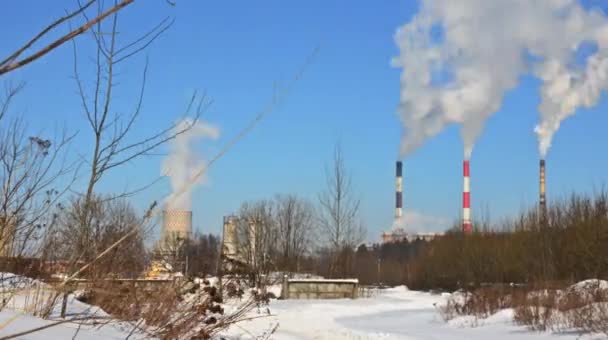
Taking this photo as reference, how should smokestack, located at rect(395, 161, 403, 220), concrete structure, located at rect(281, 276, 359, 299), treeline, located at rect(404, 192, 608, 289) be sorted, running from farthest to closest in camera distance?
smokestack, located at rect(395, 161, 403, 220), concrete structure, located at rect(281, 276, 359, 299), treeline, located at rect(404, 192, 608, 289)

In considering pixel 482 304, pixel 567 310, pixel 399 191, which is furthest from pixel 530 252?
pixel 399 191

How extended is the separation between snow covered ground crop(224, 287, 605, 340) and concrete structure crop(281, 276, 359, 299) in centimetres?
386

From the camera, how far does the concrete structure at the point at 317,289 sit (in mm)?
25688

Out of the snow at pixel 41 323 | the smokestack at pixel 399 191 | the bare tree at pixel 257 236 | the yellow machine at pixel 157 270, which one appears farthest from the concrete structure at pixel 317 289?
the smokestack at pixel 399 191

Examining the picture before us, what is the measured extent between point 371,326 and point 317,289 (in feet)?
31.8

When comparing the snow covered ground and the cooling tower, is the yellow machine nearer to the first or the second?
the cooling tower

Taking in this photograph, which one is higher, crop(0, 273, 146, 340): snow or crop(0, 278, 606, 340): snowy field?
crop(0, 273, 146, 340): snow

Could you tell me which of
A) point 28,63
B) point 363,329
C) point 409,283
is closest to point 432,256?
point 409,283

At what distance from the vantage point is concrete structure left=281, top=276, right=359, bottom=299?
84.3 feet

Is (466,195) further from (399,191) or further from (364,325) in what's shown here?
(364,325)

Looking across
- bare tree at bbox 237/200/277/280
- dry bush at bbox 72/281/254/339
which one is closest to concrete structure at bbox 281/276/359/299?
bare tree at bbox 237/200/277/280

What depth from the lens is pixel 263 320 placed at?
1591cm

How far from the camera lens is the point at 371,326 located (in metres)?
16.4

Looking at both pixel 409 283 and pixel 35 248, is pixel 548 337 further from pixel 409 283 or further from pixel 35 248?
pixel 409 283
